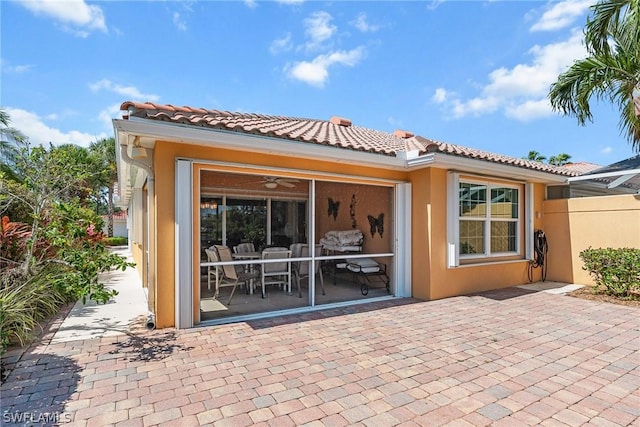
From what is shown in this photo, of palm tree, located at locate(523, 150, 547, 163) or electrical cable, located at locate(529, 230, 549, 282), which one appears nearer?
electrical cable, located at locate(529, 230, 549, 282)

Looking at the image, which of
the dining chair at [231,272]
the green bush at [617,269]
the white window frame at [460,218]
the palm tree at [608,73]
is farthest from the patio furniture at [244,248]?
the palm tree at [608,73]

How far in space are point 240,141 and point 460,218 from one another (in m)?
6.21

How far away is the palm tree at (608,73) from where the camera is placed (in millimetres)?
9180

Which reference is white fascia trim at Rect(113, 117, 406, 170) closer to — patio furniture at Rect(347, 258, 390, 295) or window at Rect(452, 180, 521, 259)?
patio furniture at Rect(347, 258, 390, 295)

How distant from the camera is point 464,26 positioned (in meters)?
11.5

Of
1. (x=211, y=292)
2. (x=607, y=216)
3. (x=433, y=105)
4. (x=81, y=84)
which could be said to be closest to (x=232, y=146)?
(x=211, y=292)

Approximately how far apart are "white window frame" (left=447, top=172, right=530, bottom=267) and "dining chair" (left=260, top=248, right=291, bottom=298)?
13.4 ft

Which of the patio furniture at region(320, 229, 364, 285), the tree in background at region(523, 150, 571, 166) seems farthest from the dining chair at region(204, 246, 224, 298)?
the tree in background at region(523, 150, 571, 166)

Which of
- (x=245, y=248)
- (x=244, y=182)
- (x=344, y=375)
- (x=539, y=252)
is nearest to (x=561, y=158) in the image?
(x=539, y=252)

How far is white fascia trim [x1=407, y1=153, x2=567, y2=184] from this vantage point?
7832 mm

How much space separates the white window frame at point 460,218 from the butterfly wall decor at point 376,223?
1731 mm

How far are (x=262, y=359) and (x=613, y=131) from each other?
13105 mm

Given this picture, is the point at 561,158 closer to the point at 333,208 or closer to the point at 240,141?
the point at 333,208

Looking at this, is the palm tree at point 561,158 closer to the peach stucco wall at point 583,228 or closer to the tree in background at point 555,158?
the tree in background at point 555,158
